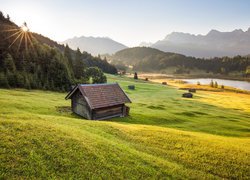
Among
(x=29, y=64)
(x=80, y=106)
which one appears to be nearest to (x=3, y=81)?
(x=29, y=64)

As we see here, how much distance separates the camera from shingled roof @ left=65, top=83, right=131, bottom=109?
1412 inches

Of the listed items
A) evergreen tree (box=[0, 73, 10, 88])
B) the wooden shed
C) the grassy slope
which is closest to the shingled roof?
the wooden shed

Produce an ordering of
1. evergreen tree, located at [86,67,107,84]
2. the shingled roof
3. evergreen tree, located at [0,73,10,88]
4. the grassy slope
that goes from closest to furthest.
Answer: the grassy slope → the shingled roof → evergreen tree, located at [0,73,10,88] → evergreen tree, located at [86,67,107,84]

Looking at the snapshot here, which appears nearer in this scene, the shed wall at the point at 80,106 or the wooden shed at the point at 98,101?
the wooden shed at the point at 98,101

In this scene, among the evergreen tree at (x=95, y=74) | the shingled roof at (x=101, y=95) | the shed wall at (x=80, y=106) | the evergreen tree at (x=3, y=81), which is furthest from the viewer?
the evergreen tree at (x=95, y=74)

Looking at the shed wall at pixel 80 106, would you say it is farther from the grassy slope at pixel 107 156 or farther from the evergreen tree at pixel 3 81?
the evergreen tree at pixel 3 81

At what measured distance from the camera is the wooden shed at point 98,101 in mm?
36000

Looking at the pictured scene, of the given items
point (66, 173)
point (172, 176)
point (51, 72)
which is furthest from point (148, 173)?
point (51, 72)

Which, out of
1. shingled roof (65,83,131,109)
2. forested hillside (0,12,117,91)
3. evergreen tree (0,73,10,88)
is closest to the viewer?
shingled roof (65,83,131,109)

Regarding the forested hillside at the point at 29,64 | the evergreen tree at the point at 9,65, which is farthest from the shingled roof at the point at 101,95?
the evergreen tree at the point at 9,65

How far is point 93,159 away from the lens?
14320mm

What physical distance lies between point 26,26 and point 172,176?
116388 millimetres

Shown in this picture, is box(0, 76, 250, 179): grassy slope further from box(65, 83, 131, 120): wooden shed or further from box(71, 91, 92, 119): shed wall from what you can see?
box(71, 91, 92, 119): shed wall

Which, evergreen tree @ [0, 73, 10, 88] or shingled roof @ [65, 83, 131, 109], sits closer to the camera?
shingled roof @ [65, 83, 131, 109]
